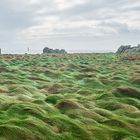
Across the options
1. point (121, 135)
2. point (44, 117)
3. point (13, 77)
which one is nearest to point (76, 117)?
point (44, 117)

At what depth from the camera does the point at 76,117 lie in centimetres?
2127

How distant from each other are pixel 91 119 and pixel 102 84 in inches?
900

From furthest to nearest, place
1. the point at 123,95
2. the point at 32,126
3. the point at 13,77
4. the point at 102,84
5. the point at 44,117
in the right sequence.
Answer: the point at 13,77
the point at 102,84
the point at 123,95
the point at 44,117
the point at 32,126

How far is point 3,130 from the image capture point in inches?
656

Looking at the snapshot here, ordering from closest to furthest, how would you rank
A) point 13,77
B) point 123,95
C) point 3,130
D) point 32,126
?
point 3,130 < point 32,126 < point 123,95 < point 13,77

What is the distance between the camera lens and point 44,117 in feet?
64.8

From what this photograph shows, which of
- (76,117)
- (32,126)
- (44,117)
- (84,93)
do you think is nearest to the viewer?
(32,126)

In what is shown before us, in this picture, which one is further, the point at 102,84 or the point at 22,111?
the point at 102,84

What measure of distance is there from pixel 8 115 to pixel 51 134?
11.8ft

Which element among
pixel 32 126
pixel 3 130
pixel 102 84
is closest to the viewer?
pixel 3 130

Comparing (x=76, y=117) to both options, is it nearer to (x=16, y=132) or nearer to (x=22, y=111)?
(x=22, y=111)

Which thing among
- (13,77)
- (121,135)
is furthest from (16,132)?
(13,77)

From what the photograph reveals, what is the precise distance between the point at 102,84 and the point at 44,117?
24.2m

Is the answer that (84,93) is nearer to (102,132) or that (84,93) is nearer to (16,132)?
(102,132)
